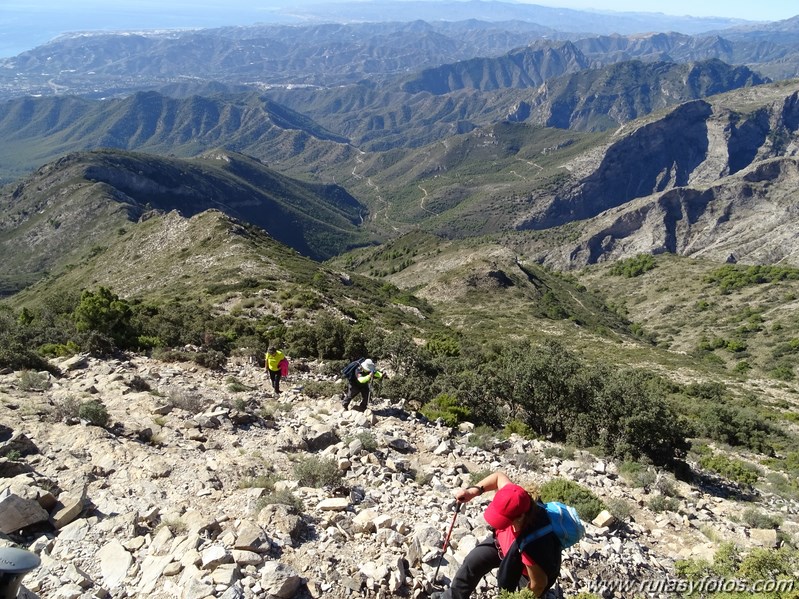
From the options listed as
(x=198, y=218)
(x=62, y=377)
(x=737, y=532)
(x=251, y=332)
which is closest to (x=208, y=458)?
(x=62, y=377)

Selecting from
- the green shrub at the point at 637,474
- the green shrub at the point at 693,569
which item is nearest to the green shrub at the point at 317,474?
the green shrub at the point at 693,569

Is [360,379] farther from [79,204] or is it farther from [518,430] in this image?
[79,204]

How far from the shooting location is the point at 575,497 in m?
9.79

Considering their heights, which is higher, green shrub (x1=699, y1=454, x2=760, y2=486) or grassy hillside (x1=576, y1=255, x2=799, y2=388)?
green shrub (x1=699, y1=454, x2=760, y2=486)

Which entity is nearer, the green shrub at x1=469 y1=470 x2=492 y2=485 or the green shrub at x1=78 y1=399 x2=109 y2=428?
the green shrub at x1=469 y1=470 x2=492 y2=485

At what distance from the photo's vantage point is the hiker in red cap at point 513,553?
18.6ft

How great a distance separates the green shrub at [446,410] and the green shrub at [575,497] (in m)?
4.74

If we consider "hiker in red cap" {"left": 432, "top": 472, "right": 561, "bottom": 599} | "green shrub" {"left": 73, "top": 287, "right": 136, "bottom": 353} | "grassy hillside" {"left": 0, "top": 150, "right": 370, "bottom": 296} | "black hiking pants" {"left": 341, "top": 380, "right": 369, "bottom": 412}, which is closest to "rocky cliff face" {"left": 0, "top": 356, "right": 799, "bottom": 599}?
"black hiking pants" {"left": 341, "top": 380, "right": 369, "bottom": 412}

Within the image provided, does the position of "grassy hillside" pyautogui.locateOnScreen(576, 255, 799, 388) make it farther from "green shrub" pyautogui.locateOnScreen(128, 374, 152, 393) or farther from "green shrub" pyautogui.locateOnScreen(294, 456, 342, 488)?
"green shrub" pyautogui.locateOnScreen(128, 374, 152, 393)

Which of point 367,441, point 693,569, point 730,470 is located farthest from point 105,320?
point 730,470

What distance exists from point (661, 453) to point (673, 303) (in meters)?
80.6

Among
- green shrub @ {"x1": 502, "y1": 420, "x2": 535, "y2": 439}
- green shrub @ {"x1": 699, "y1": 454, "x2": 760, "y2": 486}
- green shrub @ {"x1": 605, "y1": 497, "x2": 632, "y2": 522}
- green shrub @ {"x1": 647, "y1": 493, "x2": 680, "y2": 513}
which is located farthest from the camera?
green shrub @ {"x1": 502, "y1": 420, "x2": 535, "y2": 439}

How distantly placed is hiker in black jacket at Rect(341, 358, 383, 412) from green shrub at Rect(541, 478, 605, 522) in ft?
19.6

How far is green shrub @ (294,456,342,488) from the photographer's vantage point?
977 centimetres
